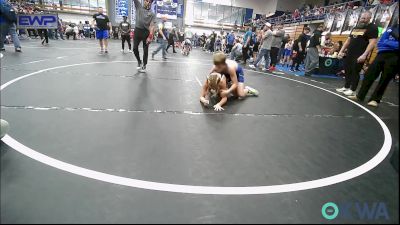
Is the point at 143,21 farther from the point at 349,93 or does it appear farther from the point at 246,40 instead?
the point at 246,40

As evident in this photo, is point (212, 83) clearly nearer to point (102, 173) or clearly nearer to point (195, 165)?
point (195, 165)

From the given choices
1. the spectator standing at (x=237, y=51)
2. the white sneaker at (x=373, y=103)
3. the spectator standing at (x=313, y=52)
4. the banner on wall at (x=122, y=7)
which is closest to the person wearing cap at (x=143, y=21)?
the white sneaker at (x=373, y=103)

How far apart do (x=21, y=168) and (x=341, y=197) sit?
2.11 metres

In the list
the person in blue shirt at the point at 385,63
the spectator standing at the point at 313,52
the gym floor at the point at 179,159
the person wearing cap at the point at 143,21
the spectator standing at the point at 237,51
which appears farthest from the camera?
the spectator standing at the point at 237,51

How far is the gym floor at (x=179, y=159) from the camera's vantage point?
1433mm

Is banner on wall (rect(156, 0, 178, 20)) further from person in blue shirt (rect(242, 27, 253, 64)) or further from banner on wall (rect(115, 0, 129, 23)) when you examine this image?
person in blue shirt (rect(242, 27, 253, 64))

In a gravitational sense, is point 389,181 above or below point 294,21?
below

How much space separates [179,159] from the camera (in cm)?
199

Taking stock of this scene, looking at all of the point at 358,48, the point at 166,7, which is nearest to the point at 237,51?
the point at 358,48

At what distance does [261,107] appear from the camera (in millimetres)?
3756

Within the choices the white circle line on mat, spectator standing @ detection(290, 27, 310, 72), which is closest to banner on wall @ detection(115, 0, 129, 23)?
spectator standing @ detection(290, 27, 310, 72)

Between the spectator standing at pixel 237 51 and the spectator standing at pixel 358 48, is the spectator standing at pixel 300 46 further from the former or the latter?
the spectator standing at pixel 358 48

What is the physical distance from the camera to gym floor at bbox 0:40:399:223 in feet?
4.70

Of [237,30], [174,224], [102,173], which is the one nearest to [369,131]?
[174,224]
